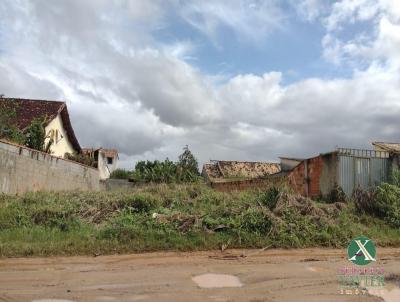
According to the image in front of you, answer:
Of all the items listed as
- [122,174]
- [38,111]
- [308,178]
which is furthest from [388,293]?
[122,174]

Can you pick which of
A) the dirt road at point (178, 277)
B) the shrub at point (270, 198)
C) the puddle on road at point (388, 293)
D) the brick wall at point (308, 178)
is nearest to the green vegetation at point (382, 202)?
the brick wall at point (308, 178)

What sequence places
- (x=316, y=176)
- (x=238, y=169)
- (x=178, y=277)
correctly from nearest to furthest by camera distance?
1. (x=178, y=277)
2. (x=316, y=176)
3. (x=238, y=169)

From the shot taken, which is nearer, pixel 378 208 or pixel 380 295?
pixel 380 295

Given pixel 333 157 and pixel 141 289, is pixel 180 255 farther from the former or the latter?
pixel 333 157

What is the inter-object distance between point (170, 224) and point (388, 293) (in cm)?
457

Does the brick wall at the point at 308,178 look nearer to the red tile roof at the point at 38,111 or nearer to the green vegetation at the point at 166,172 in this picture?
the green vegetation at the point at 166,172

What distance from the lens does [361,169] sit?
1431cm

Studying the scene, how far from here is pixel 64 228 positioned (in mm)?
9438

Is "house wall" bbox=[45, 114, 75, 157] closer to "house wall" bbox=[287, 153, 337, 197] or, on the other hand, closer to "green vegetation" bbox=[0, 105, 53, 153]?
"green vegetation" bbox=[0, 105, 53, 153]

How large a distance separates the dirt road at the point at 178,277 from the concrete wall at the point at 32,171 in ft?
20.7

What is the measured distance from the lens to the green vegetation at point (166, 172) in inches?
1102

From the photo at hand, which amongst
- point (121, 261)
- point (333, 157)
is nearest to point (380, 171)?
point (333, 157)

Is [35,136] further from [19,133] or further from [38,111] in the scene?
[38,111]

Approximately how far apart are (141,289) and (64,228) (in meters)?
3.99
